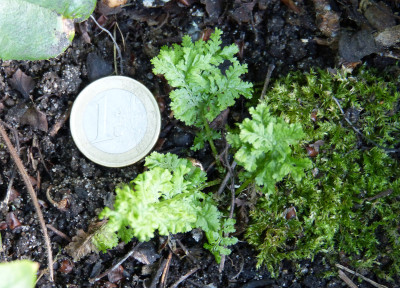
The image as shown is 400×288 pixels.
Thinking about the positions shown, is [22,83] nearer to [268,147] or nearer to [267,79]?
[267,79]

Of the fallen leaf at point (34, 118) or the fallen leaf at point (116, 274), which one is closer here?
the fallen leaf at point (116, 274)

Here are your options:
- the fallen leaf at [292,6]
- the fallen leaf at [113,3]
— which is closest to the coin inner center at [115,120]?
the fallen leaf at [113,3]

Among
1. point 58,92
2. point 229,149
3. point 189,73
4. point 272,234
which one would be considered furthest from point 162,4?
point 272,234

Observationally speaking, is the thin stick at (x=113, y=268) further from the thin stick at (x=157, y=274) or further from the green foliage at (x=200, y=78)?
the green foliage at (x=200, y=78)

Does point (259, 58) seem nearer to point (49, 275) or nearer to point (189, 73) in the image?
point (189, 73)

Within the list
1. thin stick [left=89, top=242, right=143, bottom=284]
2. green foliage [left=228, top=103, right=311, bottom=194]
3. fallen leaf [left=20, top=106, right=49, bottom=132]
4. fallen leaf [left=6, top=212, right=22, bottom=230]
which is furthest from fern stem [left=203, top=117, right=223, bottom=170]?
fallen leaf [left=6, top=212, right=22, bottom=230]

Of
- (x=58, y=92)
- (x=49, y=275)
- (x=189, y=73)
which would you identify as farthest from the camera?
(x=58, y=92)
